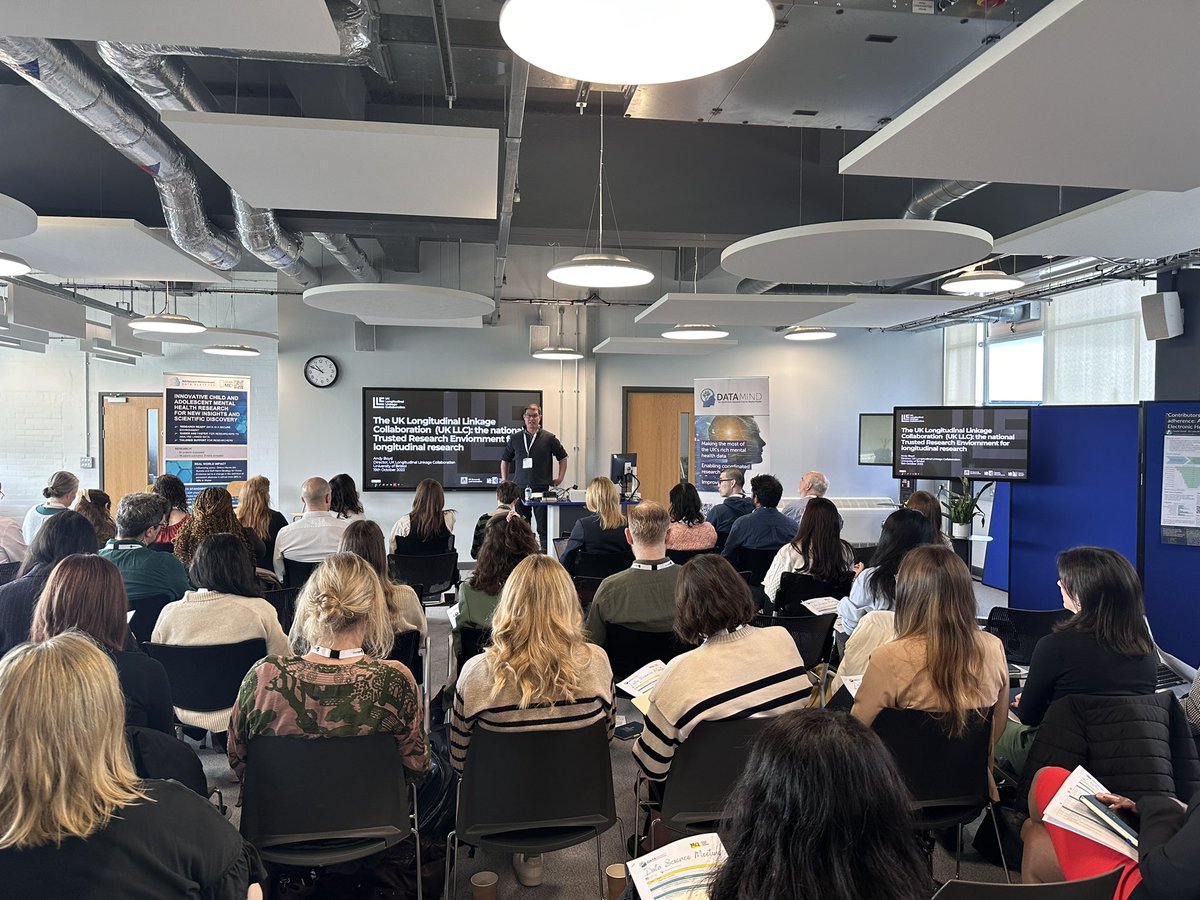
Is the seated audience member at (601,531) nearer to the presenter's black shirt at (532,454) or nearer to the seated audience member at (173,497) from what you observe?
the seated audience member at (173,497)

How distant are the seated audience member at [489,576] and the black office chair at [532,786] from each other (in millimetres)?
1213

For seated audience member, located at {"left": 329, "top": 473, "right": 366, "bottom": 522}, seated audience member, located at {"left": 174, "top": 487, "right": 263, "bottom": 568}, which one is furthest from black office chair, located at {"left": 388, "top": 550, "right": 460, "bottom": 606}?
seated audience member, located at {"left": 174, "top": 487, "right": 263, "bottom": 568}

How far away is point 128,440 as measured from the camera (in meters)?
11.8

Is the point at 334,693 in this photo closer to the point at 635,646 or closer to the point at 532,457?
the point at 635,646

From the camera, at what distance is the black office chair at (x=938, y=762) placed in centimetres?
208

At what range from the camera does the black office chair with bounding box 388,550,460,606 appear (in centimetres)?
466

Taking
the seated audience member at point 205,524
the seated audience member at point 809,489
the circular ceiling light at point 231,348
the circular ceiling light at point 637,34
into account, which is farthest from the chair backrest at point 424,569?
the circular ceiling light at point 231,348

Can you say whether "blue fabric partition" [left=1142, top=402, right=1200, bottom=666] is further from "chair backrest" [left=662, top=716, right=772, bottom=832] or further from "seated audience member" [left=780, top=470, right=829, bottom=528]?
"chair backrest" [left=662, top=716, right=772, bottom=832]

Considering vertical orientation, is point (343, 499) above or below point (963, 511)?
above

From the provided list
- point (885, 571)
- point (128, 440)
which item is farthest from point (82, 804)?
point (128, 440)

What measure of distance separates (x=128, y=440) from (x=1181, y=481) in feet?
42.2

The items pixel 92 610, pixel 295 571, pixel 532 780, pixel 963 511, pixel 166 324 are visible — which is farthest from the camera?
pixel 963 511

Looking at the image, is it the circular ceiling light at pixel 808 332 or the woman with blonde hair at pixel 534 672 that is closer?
the woman with blonde hair at pixel 534 672

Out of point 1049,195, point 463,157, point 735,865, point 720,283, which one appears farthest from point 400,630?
point 720,283
